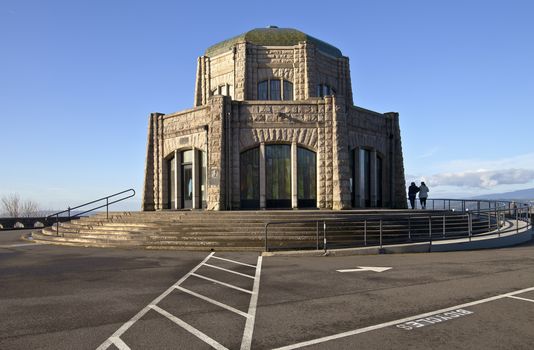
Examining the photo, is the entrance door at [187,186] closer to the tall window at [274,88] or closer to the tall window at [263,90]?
the tall window at [263,90]

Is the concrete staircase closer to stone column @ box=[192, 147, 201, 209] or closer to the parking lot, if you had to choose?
the parking lot

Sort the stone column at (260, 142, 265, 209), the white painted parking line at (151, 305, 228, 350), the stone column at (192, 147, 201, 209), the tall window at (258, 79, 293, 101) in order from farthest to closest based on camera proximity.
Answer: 1. the tall window at (258, 79, 293, 101)
2. the stone column at (192, 147, 201, 209)
3. the stone column at (260, 142, 265, 209)
4. the white painted parking line at (151, 305, 228, 350)

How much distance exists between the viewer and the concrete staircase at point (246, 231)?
14508 mm

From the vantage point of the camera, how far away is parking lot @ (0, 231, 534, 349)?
5.06 metres

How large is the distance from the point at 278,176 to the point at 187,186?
542 centimetres

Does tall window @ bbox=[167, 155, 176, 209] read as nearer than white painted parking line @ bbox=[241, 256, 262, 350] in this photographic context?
No

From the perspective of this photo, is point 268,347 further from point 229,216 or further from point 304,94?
point 304,94

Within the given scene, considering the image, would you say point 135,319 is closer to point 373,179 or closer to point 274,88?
point 373,179

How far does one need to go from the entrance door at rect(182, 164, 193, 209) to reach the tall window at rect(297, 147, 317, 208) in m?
6.05

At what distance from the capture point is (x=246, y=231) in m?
15.2

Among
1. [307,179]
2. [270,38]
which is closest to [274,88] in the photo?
[270,38]

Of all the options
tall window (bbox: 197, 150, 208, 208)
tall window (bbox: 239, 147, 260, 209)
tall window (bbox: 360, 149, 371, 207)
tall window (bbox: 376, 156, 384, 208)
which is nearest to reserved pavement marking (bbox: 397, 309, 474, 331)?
tall window (bbox: 239, 147, 260, 209)

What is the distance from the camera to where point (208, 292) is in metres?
7.71

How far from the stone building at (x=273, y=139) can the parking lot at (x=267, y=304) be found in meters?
8.57
